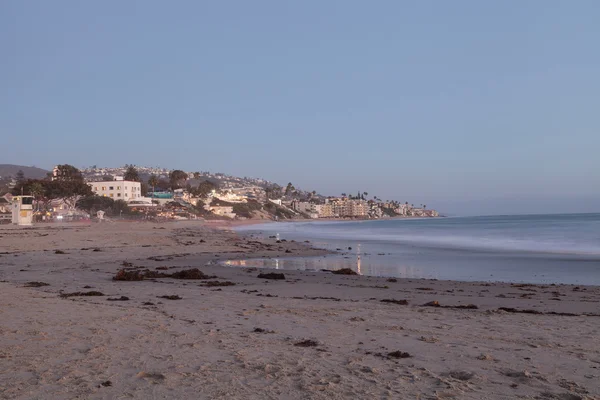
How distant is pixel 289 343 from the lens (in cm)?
643

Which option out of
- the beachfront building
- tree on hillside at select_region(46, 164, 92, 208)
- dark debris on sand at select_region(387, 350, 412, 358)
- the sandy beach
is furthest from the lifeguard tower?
the beachfront building

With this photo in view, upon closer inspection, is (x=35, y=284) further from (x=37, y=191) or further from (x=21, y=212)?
(x=37, y=191)

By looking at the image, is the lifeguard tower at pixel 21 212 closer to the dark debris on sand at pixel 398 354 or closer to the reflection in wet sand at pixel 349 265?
the reflection in wet sand at pixel 349 265

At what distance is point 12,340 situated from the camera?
6.16m

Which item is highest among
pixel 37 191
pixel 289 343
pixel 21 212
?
pixel 37 191

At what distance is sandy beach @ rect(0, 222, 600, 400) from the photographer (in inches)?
183

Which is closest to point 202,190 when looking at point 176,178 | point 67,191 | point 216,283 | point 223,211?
point 176,178

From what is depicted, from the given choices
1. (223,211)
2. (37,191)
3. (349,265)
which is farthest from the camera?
(223,211)

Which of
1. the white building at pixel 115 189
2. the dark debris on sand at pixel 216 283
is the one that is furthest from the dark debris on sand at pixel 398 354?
the white building at pixel 115 189

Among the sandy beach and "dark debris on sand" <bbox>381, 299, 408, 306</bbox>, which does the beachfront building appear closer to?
the sandy beach

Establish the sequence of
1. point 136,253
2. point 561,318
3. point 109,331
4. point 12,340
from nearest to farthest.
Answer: point 12,340, point 109,331, point 561,318, point 136,253

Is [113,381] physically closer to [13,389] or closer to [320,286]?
[13,389]

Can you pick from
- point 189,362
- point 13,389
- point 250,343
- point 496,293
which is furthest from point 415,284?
point 13,389

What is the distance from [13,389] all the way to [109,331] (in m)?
2.40
